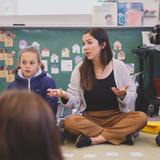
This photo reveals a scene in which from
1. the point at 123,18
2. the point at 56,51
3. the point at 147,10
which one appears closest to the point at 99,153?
the point at 56,51

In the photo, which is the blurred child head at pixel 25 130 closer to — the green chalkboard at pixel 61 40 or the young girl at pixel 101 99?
the young girl at pixel 101 99

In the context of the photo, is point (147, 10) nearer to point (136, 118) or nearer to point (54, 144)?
point (136, 118)

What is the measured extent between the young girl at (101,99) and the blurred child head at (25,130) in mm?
1647

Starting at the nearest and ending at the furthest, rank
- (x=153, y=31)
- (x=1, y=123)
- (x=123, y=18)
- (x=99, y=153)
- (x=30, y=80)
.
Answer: (x=1, y=123), (x=99, y=153), (x=30, y=80), (x=153, y=31), (x=123, y=18)

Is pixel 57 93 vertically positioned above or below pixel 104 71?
below

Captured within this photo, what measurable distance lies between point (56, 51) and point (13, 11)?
2.15 ft

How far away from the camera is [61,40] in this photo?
134 inches

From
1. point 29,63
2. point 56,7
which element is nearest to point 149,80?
point 56,7

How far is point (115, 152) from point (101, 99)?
382 mm

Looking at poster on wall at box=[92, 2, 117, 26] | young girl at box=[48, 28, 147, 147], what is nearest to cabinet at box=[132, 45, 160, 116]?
poster on wall at box=[92, 2, 117, 26]

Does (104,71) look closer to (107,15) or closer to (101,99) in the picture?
(101,99)

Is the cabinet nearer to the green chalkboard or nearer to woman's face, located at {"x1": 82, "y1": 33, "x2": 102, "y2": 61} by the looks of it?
the green chalkboard

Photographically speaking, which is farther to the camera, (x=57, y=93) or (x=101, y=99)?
(x=101, y=99)

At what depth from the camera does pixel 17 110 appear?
660 mm
